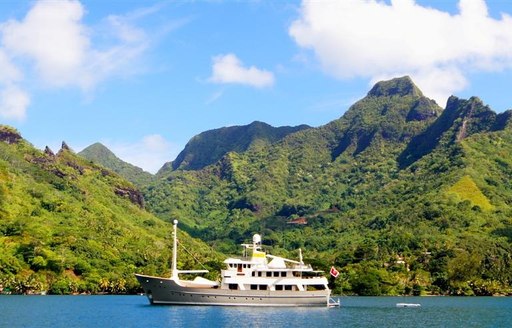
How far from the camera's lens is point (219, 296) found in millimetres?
93562

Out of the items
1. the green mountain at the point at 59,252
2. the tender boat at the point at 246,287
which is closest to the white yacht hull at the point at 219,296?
the tender boat at the point at 246,287

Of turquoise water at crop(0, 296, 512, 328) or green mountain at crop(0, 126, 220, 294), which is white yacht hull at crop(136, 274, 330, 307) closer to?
turquoise water at crop(0, 296, 512, 328)

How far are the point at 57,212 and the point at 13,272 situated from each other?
52.0 m

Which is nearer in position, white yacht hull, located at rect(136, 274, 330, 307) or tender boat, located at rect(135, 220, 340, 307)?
white yacht hull, located at rect(136, 274, 330, 307)

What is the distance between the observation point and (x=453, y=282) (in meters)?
166

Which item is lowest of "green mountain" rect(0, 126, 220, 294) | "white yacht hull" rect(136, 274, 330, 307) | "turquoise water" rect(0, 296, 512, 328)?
"turquoise water" rect(0, 296, 512, 328)

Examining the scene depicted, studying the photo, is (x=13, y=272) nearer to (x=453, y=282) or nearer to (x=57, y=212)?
(x=57, y=212)

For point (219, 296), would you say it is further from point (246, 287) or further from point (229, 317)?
point (229, 317)

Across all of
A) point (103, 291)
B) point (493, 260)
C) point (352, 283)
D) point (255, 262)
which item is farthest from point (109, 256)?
point (493, 260)

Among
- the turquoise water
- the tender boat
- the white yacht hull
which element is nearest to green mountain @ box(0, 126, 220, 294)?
the turquoise water

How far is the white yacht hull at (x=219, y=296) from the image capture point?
93.6 m

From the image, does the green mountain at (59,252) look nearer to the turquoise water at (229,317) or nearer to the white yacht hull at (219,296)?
the turquoise water at (229,317)

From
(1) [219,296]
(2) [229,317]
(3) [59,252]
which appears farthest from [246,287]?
(3) [59,252]

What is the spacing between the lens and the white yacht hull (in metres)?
93.6
